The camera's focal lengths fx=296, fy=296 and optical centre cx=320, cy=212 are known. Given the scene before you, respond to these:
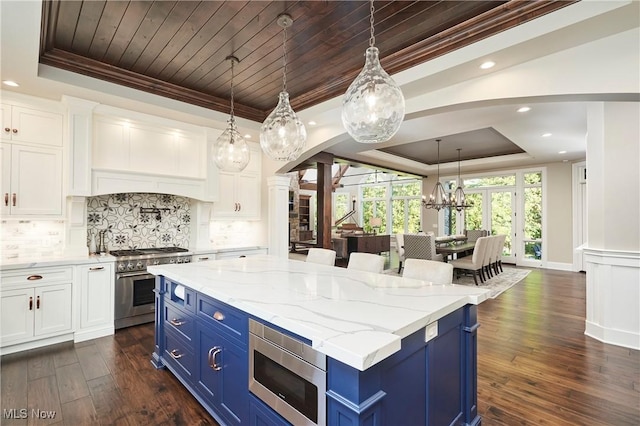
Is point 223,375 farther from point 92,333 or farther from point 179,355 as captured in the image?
point 92,333

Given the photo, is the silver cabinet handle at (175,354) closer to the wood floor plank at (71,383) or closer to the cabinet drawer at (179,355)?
the cabinet drawer at (179,355)

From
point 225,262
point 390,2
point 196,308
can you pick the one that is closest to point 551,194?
point 390,2

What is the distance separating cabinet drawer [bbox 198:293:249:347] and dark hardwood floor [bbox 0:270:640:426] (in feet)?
2.35

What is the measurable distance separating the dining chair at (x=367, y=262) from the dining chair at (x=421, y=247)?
358 cm

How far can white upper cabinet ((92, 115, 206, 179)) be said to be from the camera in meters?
3.58

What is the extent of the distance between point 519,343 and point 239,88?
14.1ft

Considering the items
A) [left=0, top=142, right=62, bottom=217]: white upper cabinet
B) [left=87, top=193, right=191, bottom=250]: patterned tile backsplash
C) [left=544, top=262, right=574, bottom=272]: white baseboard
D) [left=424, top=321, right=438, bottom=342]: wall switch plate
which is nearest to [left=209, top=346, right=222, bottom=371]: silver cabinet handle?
[left=424, top=321, right=438, bottom=342]: wall switch plate

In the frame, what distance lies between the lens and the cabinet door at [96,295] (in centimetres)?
327

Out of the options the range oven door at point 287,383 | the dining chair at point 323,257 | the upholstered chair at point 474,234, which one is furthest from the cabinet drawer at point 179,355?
the upholstered chair at point 474,234

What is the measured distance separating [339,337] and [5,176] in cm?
391

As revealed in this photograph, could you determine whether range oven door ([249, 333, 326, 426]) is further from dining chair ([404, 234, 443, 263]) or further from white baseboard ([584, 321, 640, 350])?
dining chair ([404, 234, 443, 263])

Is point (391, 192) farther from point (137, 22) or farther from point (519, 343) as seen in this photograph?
point (137, 22)

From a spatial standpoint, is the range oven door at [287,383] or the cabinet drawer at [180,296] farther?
the cabinet drawer at [180,296]

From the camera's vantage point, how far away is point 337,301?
1668 mm
